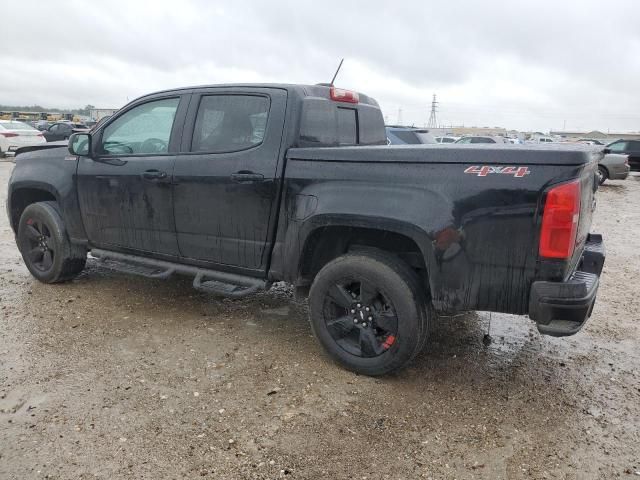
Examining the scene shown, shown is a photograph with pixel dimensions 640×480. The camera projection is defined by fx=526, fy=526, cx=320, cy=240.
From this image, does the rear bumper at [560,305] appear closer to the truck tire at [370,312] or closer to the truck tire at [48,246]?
the truck tire at [370,312]

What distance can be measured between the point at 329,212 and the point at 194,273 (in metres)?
1.42

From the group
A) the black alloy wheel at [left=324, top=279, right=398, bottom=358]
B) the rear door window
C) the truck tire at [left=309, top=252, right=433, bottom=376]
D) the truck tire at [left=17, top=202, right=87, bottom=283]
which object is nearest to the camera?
the truck tire at [left=309, top=252, right=433, bottom=376]

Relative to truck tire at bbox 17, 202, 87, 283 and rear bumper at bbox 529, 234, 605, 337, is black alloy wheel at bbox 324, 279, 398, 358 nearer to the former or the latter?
rear bumper at bbox 529, 234, 605, 337

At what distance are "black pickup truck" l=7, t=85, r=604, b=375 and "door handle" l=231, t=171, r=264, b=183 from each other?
0.03 ft

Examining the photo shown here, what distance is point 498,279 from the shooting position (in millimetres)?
2924

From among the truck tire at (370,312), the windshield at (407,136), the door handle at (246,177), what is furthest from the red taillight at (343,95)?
the windshield at (407,136)

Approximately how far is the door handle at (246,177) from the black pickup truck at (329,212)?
0.03 feet

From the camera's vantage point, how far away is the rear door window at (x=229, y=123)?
383 centimetres

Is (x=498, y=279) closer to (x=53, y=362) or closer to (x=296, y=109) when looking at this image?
(x=296, y=109)

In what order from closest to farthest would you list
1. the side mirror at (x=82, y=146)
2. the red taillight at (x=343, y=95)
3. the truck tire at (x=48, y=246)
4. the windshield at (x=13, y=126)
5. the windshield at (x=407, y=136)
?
the red taillight at (x=343, y=95), the side mirror at (x=82, y=146), the truck tire at (x=48, y=246), the windshield at (x=407, y=136), the windshield at (x=13, y=126)

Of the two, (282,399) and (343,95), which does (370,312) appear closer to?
(282,399)

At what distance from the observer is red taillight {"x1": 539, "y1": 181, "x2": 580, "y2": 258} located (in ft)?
8.83

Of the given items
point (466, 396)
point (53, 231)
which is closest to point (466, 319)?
point (466, 396)

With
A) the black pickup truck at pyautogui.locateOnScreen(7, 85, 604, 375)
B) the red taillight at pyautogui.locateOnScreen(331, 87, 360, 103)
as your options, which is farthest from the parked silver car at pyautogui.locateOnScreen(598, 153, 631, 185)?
the red taillight at pyautogui.locateOnScreen(331, 87, 360, 103)
